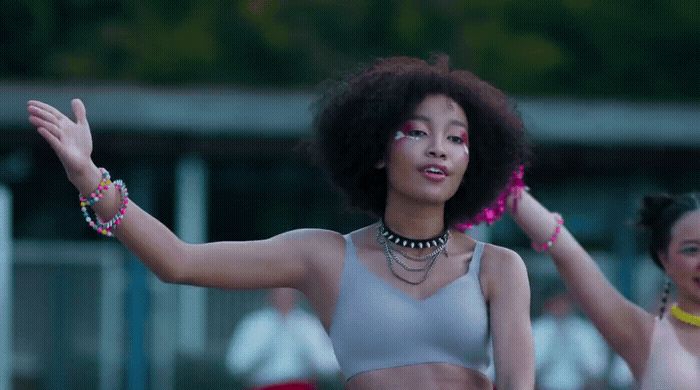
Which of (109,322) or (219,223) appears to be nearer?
(109,322)

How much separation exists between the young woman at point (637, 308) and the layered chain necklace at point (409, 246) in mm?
703

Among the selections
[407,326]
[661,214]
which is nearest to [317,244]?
[407,326]

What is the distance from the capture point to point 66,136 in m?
3.71

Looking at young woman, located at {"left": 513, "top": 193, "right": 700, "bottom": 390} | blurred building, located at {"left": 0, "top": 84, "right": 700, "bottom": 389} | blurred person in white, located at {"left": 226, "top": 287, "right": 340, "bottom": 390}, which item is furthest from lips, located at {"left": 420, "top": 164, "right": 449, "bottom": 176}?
blurred building, located at {"left": 0, "top": 84, "right": 700, "bottom": 389}

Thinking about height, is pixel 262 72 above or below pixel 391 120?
above

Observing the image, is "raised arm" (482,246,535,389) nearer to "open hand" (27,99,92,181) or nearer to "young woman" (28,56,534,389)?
"young woman" (28,56,534,389)

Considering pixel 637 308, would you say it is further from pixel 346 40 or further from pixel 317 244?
pixel 346 40

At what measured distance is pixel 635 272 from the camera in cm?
1300

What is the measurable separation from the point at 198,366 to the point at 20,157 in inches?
105

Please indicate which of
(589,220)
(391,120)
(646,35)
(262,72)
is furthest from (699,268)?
(646,35)

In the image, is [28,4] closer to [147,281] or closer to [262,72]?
[262,72]

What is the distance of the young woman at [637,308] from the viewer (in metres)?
4.58

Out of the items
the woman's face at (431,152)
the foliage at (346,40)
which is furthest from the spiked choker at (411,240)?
the foliage at (346,40)

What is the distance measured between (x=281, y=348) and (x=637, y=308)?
5.30 m
